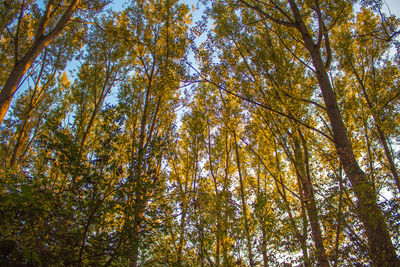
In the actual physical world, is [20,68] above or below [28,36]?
below

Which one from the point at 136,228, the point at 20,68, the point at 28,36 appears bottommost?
the point at 136,228

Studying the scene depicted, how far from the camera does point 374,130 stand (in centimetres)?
731

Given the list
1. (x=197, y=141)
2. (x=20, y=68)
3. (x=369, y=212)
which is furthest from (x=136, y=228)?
(x=197, y=141)

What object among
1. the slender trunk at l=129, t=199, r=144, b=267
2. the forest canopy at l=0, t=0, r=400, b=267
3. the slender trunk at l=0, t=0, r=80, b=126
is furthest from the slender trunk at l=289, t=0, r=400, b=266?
the slender trunk at l=0, t=0, r=80, b=126

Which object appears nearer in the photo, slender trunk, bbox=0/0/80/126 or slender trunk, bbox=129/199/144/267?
slender trunk, bbox=129/199/144/267

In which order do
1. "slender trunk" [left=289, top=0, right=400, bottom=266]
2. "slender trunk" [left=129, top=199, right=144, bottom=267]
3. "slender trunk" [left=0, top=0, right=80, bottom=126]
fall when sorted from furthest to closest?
1. "slender trunk" [left=0, top=0, right=80, bottom=126]
2. "slender trunk" [left=289, top=0, right=400, bottom=266]
3. "slender trunk" [left=129, top=199, right=144, bottom=267]

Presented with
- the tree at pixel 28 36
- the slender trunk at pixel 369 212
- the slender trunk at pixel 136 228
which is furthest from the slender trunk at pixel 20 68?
the slender trunk at pixel 369 212

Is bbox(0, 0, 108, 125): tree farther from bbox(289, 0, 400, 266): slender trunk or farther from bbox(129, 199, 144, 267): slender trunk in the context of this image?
bbox(289, 0, 400, 266): slender trunk

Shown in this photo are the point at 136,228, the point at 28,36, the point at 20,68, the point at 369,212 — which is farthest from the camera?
the point at 28,36

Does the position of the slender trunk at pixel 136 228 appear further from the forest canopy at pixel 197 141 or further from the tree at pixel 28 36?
the tree at pixel 28 36

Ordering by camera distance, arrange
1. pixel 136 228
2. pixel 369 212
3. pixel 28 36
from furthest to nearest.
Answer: pixel 28 36 < pixel 369 212 < pixel 136 228

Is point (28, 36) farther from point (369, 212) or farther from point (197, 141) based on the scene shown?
point (369, 212)

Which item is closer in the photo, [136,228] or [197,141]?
[136,228]

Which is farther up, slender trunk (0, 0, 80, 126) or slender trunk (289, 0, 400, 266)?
slender trunk (0, 0, 80, 126)
